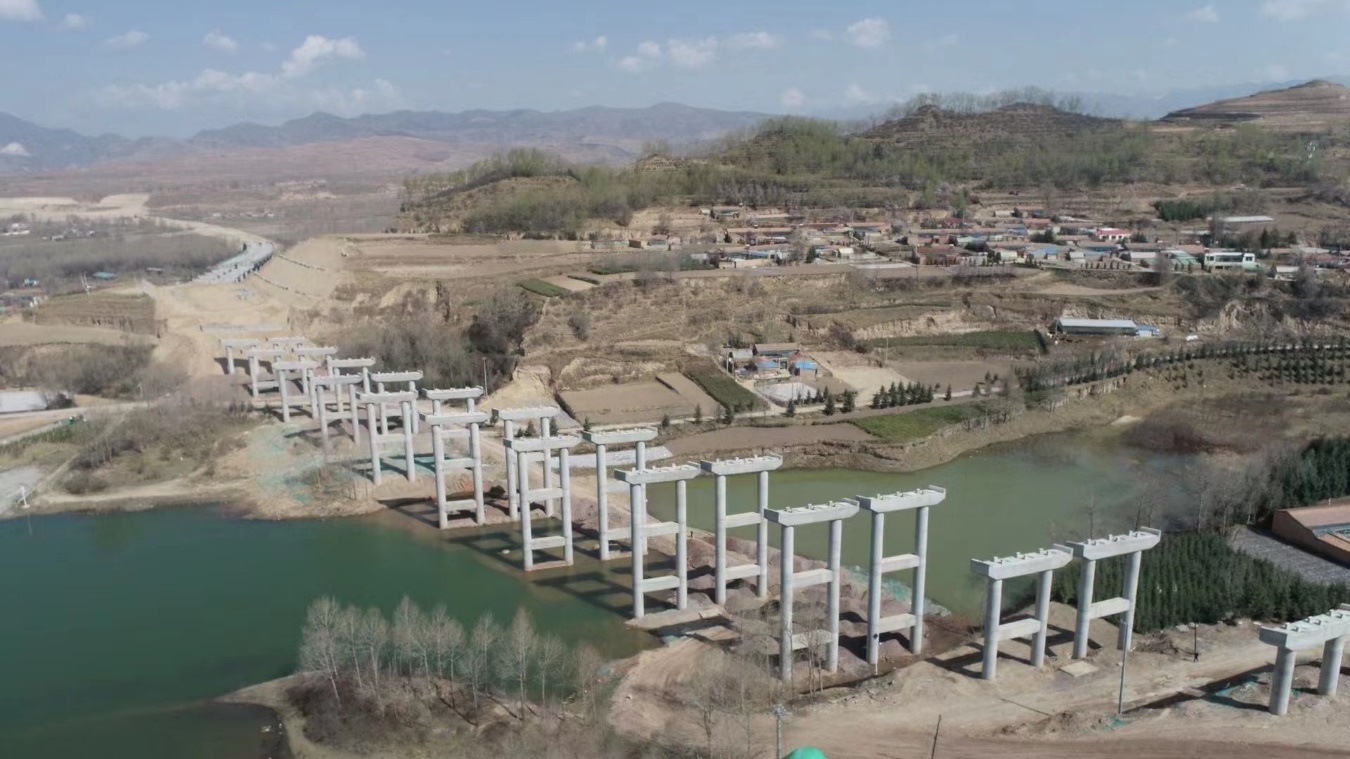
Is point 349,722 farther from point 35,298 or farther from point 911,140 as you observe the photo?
point 911,140

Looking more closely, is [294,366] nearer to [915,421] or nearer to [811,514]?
[915,421]

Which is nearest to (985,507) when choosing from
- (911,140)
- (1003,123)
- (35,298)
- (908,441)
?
(908,441)

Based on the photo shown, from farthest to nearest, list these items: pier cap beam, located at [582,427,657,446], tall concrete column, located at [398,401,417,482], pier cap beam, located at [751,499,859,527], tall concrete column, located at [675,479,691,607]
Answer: tall concrete column, located at [398,401,417,482] → pier cap beam, located at [582,427,657,446] → tall concrete column, located at [675,479,691,607] → pier cap beam, located at [751,499,859,527]

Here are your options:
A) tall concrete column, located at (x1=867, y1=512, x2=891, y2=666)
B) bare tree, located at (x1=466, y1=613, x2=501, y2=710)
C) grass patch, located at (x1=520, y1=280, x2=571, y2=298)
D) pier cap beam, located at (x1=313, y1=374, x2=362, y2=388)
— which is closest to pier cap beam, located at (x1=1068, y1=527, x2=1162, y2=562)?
tall concrete column, located at (x1=867, y1=512, x2=891, y2=666)

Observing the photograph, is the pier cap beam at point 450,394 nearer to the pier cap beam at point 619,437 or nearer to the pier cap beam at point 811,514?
the pier cap beam at point 619,437

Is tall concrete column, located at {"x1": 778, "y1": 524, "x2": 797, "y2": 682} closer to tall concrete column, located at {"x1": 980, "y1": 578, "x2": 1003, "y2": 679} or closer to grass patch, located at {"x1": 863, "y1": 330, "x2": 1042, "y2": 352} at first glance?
tall concrete column, located at {"x1": 980, "y1": 578, "x2": 1003, "y2": 679}

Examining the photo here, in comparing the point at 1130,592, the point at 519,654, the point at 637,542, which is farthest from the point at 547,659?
the point at 1130,592

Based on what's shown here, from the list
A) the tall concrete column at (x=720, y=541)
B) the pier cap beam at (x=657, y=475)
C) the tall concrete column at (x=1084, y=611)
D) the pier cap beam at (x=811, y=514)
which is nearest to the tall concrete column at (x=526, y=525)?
the pier cap beam at (x=657, y=475)

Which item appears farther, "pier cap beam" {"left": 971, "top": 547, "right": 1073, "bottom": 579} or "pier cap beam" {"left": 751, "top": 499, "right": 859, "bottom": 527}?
"pier cap beam" {"left": 751, "top": 499, "right": 859, "bottom": 527}
